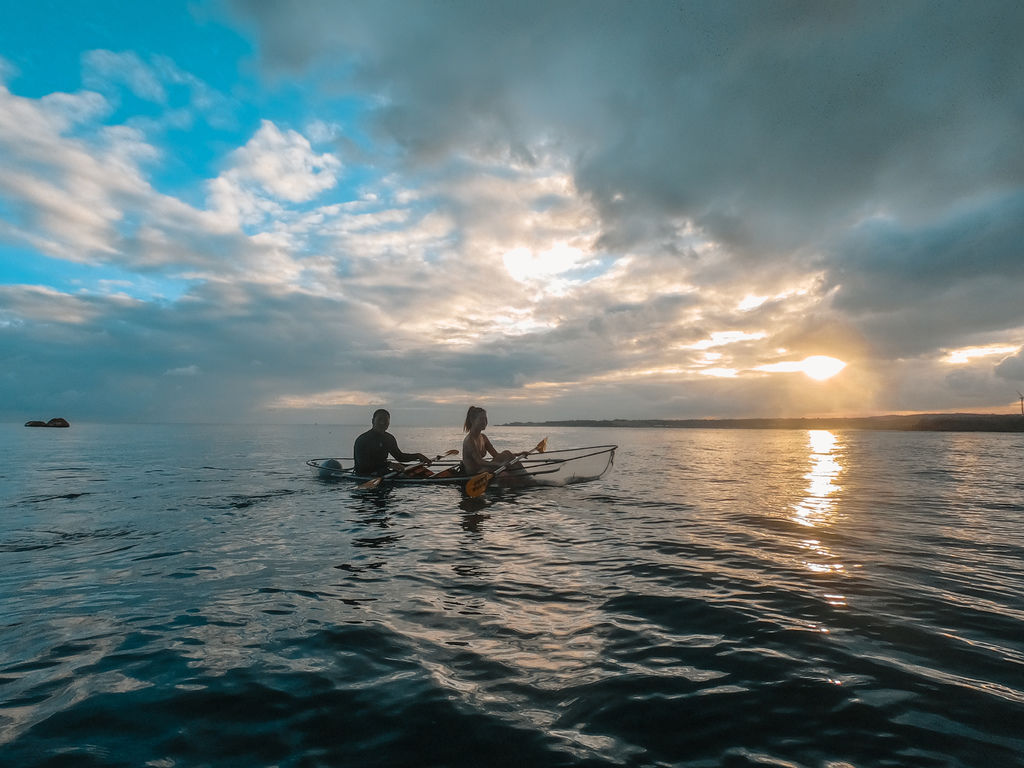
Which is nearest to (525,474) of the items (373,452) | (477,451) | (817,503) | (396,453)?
(477,451)

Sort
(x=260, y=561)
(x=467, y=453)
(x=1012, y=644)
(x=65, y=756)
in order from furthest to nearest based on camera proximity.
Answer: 1. (x=467, y=453)
2. (x=260, y=561)
3. (x=1012, y=644)
4. (x=65, y=756)

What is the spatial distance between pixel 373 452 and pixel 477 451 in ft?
15.0

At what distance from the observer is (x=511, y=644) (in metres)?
5.77

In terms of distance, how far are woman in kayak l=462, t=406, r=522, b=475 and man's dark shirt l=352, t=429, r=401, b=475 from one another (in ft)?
10.8

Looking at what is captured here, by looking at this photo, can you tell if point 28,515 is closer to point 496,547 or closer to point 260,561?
point 260,561

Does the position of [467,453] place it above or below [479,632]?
above

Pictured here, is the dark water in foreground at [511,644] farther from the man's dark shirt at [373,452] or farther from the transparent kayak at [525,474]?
the man's dark shirt at [373,452]

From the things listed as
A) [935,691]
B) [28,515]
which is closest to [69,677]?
[935,691]

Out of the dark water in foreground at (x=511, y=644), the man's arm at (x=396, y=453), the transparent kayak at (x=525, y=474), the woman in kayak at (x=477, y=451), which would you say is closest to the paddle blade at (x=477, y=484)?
the woman in kayak at (x=477, y=451)

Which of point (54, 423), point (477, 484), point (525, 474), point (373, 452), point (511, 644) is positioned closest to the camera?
point (511, 644)

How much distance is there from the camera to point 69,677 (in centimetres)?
509

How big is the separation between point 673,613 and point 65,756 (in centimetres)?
635

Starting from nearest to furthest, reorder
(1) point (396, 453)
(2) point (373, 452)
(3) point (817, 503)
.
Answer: (3) point (817, 503)
(2) point (373, 452)
(1) point (396, 453)

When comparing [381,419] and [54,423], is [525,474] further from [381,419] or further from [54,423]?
[54,423]
